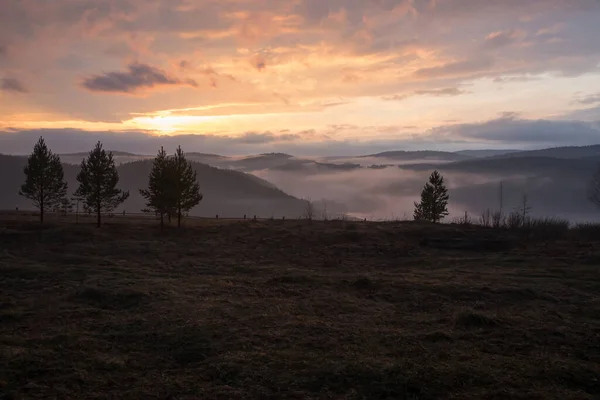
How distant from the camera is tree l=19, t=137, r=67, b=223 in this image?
40.6m

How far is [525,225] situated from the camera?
43625 mm

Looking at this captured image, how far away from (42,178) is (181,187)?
12.3 metres

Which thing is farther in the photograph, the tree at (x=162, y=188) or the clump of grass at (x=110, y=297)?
the tree at (x=162, y=188)

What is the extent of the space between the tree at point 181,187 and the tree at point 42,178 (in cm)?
935

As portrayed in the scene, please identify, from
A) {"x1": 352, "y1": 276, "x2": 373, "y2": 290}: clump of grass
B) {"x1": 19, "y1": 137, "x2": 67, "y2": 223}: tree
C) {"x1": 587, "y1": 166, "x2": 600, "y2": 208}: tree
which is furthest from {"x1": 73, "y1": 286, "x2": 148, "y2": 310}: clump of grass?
{"x1": 587, "y1": 166, "x2": 600, "y2": 208}: tree

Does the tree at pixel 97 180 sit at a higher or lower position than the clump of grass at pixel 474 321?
higher

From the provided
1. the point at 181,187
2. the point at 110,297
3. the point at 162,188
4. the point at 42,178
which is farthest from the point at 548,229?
the point at 42,178

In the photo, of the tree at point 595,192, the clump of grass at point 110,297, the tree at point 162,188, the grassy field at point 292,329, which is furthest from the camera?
the tree at point 595,192

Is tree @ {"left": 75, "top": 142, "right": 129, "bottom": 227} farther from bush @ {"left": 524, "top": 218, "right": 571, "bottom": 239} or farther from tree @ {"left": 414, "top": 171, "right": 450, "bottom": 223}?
bush @ {"left": 524, "top": 218, "right": 571, "bottom": 239}

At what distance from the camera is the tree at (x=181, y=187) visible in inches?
1634

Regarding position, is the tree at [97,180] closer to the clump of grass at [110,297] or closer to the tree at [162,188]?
the tree at [162,188]

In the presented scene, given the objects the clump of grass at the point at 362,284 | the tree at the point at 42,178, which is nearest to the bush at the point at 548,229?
the clump of grass at the point at 362,284

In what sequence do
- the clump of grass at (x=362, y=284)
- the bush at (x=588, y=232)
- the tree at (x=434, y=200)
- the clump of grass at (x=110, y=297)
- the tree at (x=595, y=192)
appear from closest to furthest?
the clump of grass at (x=110, y=297), the clump of grass at (x=362, y=284), the bush at (x=588, y=232), the tree at (x=595, y=192), the tree at (x=434, y=200)

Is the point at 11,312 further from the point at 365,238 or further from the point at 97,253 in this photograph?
the point at 365,238
